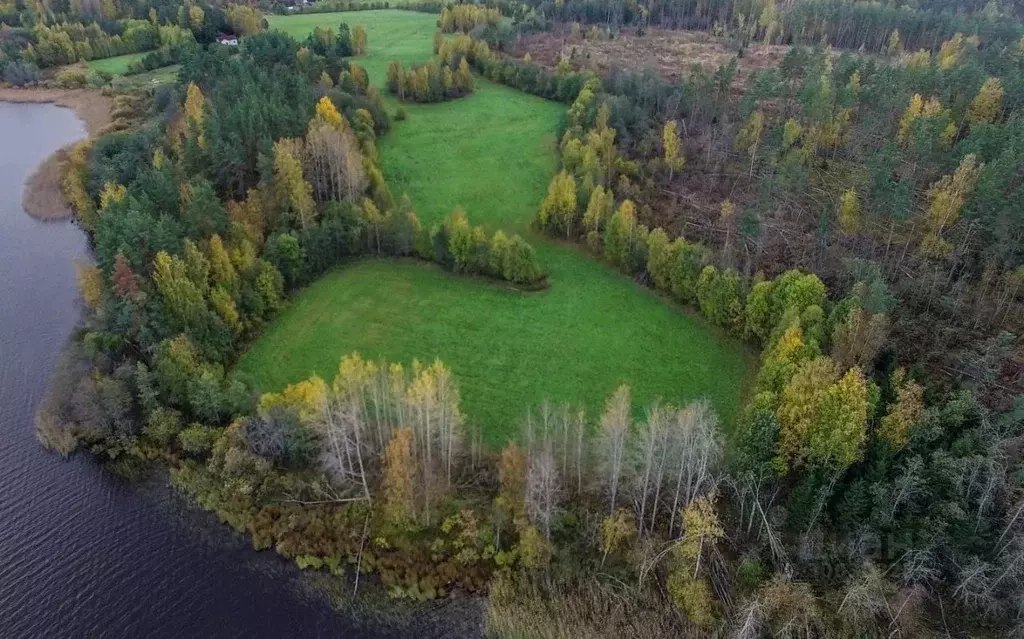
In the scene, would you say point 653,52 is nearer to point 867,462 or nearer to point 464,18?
point 464,18

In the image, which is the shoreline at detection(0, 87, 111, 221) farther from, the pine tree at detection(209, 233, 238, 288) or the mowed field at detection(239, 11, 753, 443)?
the mowed field at detection(239, 11, 753, 443)

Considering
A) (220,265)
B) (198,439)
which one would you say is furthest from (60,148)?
(198,439)

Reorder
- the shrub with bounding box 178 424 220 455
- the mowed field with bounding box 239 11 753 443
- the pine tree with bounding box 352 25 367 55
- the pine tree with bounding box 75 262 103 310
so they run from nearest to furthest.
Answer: the shrub with bounding box 178 424 220 455 → the mowed field with bounding box 239 11 753 443 → the pine tree with bounding box 75 262 103 310 → the pine tree with bounding box 352 25 367 55

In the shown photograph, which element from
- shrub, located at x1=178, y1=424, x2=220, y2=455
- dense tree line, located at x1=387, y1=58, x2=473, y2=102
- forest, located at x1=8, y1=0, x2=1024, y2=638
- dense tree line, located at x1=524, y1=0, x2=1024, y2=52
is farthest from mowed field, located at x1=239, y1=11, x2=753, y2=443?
dense tree line, located at x1=524, y1=0, x2=1024, y2=52

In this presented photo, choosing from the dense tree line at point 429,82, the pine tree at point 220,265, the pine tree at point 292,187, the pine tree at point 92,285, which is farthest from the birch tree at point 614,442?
the dense tree line at point 429,82

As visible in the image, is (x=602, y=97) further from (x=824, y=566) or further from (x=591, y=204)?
(x=824, y=566)
